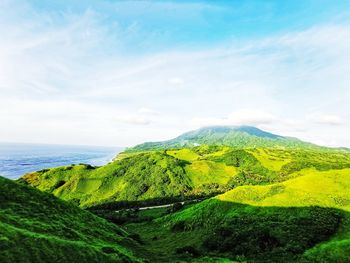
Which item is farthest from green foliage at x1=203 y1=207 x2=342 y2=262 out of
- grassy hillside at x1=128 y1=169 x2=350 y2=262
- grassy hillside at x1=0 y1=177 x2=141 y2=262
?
grassy hillside at x1=0 y1=177 x2=141 y2=262

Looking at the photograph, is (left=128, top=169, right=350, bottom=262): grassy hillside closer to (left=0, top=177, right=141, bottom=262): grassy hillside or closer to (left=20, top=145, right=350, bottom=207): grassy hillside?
(left=0, top=177, right=141, bottom=262): grassy hillside

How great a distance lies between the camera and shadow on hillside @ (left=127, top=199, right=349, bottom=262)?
37250 mm

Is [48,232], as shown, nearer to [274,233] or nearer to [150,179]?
[274,233]

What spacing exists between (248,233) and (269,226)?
3.54 m

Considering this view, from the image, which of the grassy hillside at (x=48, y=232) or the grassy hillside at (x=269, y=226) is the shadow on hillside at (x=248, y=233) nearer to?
the grassy hillside at (x=269, y=226)

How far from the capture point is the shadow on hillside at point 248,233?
37250 millimetres

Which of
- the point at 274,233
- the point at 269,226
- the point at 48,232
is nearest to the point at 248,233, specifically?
the point at 269,226

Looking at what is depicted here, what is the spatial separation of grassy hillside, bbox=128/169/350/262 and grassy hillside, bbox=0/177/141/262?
9.44 m

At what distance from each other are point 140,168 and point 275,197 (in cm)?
14393

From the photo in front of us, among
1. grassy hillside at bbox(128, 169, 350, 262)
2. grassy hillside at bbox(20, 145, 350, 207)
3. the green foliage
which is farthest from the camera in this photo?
grassy hillside at bbox(20, 145, 350, 207)

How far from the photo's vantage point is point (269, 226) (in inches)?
1725

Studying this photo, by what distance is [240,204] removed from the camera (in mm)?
55438

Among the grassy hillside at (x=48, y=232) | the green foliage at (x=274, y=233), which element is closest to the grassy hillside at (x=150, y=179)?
the green foliage at (x=274, y=233)

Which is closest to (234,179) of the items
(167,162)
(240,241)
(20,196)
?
(167,162)
